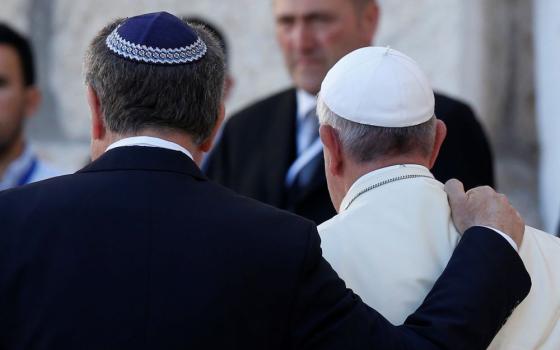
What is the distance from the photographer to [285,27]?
449 cm

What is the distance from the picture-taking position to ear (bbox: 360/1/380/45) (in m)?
4.48

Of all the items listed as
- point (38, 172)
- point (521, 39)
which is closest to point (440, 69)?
point (521, 39)

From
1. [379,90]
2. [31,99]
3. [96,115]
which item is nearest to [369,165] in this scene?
[379,90]

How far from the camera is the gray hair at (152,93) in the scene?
2.22 meters

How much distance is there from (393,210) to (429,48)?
9.29 feet

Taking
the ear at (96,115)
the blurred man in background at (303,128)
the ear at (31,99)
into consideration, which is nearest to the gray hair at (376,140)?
the ear at (96,115)

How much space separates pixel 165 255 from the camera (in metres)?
2.14

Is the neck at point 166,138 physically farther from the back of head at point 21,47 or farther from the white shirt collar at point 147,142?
the back of head at point 21,47

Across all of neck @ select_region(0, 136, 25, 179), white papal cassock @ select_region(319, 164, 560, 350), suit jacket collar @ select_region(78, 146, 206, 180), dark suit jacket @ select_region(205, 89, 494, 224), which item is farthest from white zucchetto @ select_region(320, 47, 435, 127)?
neck @ select_region(0, 136, 25, 179)

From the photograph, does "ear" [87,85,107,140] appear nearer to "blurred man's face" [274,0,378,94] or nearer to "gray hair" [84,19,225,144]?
"gray hair" [84,19,225,144]

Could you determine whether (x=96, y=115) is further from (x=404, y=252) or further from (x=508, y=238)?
(x=508, y=238)

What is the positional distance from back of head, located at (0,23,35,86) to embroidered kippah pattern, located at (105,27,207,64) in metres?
2.68

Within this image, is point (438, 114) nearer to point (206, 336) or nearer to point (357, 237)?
point (357, 237)

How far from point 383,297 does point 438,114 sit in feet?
5.97
